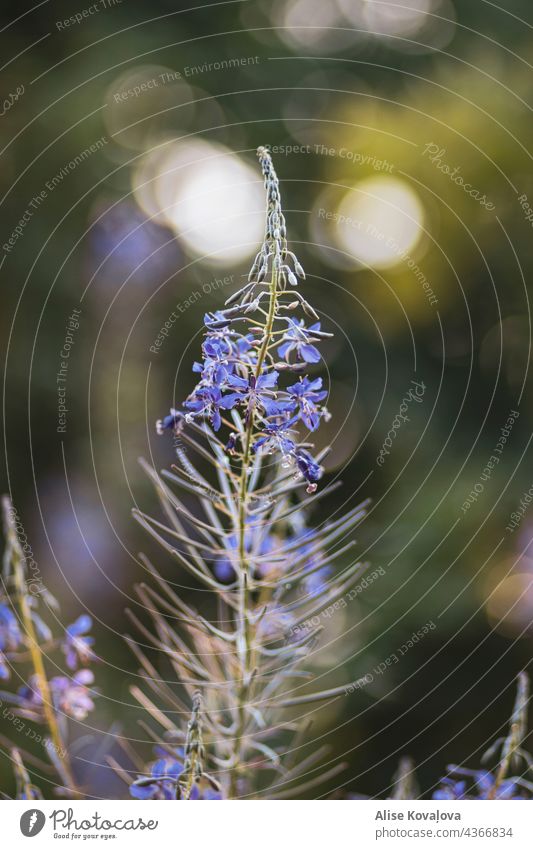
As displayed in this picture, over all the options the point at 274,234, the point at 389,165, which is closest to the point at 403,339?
the point at 389,165

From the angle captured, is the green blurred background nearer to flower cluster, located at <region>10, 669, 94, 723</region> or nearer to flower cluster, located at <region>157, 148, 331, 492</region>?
flower cluster, located at <region>10, 669, 94, 723</region>

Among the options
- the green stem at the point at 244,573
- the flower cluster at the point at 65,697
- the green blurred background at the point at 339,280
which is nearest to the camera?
the green stem at the point at 244,573

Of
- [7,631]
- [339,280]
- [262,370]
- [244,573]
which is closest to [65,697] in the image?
[7,631]

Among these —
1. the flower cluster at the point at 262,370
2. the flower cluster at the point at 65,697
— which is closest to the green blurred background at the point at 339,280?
the flower cluster at the point at 65,697

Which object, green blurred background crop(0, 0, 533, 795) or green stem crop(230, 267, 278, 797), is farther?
green blurred background crop(0, 0, 533, 795)

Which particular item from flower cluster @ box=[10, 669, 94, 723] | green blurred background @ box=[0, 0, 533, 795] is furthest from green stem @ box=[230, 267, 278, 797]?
green blurred background @ box=[0, 0, 533, 795]

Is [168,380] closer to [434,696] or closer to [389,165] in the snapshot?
[389,165]

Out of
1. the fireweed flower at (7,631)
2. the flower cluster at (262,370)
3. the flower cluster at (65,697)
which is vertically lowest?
the flower cluster at (65,697)

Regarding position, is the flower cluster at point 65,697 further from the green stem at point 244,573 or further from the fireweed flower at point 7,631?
the green stem at point 244,573
